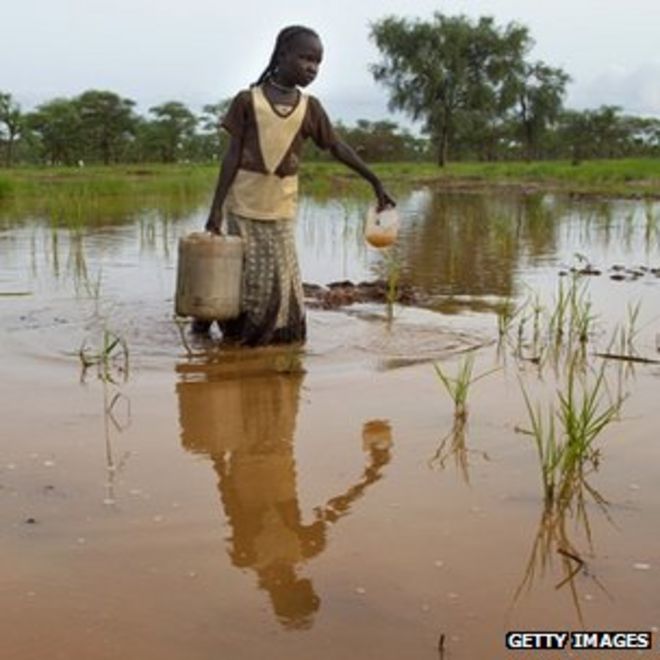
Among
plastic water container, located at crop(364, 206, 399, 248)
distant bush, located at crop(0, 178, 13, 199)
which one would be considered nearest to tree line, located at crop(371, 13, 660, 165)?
distant bush, located at crop(0, 178, 13, 199)

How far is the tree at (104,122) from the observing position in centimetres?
4338

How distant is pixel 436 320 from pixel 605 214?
9.20 m

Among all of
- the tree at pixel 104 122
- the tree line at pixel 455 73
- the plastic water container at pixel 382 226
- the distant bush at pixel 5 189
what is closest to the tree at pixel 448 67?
the tree line at pixel 455 73

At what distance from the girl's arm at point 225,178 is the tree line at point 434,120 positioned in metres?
30.2

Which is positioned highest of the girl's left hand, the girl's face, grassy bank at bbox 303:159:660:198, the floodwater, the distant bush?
grassy bank at bbox 303:159:660:198

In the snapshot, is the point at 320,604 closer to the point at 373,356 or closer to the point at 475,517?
the point at 475,517

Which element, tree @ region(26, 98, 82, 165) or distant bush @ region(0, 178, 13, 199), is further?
tree @ region(26, 98, 82, 165)

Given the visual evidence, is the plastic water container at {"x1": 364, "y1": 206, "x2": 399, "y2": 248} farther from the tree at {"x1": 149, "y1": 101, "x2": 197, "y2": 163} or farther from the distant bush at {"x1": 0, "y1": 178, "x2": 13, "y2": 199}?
the tree at {"x1": 149, "y1": 101, "x2": 197, "y2": 163}

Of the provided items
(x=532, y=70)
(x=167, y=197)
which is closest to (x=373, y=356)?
(x=167, y=197)

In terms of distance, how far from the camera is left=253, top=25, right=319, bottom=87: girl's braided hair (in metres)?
4.26

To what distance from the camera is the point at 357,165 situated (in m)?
4.78

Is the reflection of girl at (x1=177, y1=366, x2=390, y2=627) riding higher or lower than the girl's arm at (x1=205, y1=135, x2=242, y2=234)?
lower

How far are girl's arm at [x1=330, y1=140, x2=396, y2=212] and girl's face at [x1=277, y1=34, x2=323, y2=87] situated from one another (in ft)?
1.56

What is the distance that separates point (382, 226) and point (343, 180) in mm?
22609
